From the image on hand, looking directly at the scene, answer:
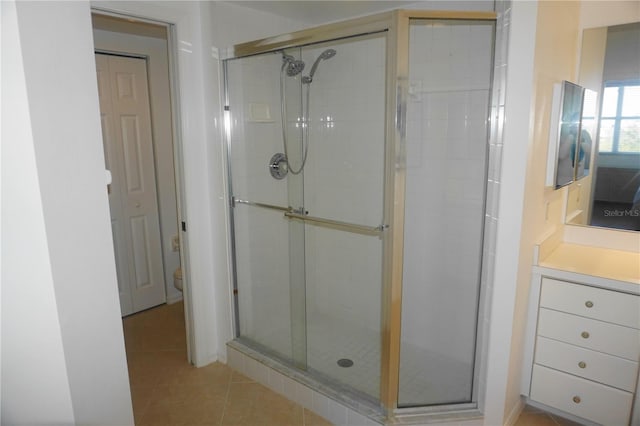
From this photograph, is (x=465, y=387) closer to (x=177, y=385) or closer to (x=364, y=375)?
(x=364, y=375)

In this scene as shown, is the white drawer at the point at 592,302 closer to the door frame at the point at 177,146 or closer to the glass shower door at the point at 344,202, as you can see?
the glass shower door at the point at 344,202

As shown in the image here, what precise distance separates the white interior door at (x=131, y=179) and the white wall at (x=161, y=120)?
0.05 metres

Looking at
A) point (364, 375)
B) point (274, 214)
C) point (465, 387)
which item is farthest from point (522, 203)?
point (274, 214)

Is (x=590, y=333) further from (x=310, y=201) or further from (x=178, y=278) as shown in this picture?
(x=178, y=278)

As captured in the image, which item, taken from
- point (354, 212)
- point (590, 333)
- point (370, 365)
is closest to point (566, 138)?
point (590, 333)

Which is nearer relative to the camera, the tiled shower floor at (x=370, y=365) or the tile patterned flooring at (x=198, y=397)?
the tiled shower floor at (x=370, y=365)

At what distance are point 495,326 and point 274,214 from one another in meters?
1.40

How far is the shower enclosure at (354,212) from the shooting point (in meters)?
2.15

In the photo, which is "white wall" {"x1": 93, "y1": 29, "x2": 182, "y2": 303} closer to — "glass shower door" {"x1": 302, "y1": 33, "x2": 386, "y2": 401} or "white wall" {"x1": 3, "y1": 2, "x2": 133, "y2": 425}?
"glass shower door" {"x1": 302, "y1": 33, "x2": 386, "y2": 401}

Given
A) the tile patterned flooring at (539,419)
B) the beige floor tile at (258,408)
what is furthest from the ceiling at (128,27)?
the tile patterned flooring at (539,419)

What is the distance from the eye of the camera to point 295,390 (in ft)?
7.63

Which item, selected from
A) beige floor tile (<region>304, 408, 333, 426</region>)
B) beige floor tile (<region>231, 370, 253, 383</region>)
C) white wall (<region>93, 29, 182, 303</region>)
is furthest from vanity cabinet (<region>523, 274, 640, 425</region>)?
white wall (<region>93, 29, 182, 303</region>)

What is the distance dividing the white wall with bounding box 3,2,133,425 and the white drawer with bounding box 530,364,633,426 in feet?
6.47

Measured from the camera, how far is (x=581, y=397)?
2.01 m
